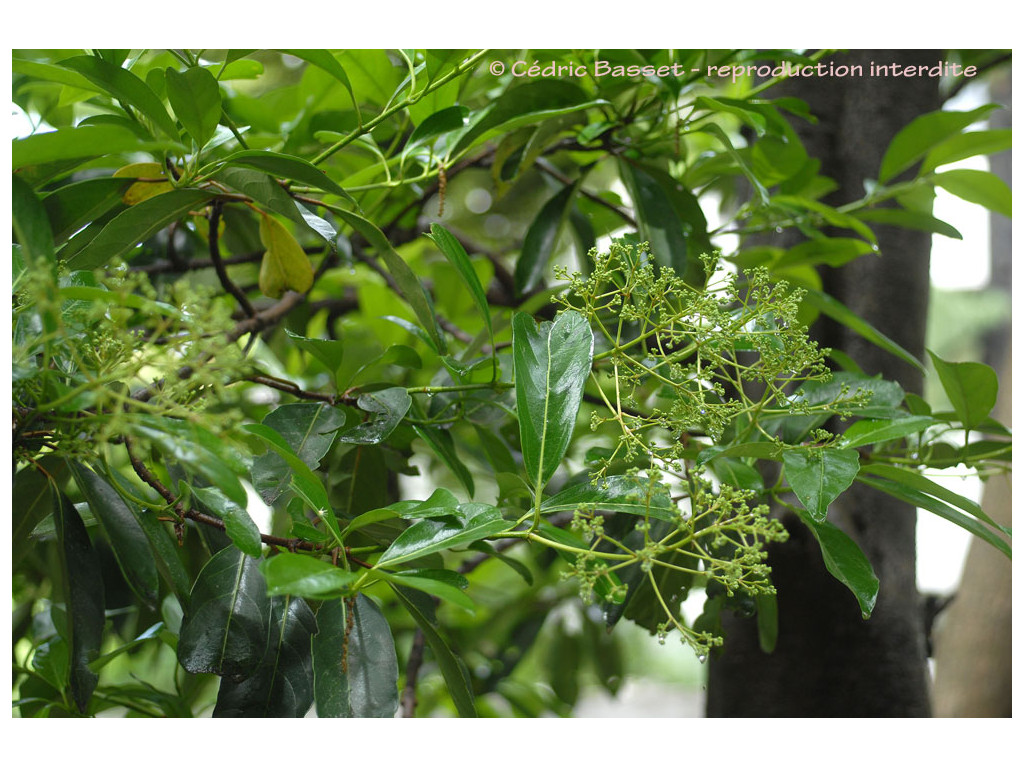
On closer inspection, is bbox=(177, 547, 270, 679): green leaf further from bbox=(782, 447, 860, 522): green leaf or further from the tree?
bbox=(782, 447, 860, 522): green leaf

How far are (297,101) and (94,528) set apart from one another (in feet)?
1.27

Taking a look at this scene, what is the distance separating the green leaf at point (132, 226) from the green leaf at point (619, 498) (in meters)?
0.26

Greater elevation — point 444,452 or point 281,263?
point 281,263

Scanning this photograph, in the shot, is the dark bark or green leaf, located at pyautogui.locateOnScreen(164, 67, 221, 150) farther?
the dark bark

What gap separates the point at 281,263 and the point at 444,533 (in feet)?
0.79

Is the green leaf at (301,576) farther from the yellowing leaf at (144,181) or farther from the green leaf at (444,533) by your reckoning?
the yellowing leaf at (144,181)

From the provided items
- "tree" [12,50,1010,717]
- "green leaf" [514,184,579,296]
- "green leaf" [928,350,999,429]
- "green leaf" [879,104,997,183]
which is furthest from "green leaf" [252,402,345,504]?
"green leaf" [879,104,997,183]

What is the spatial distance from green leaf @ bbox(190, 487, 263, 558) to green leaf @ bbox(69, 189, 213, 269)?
0.55 ft

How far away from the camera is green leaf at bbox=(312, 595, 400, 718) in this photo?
361 millimetres

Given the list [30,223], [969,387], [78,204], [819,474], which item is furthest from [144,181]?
[969,387]

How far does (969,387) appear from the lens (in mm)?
477

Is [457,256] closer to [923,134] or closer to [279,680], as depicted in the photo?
[279,680]
